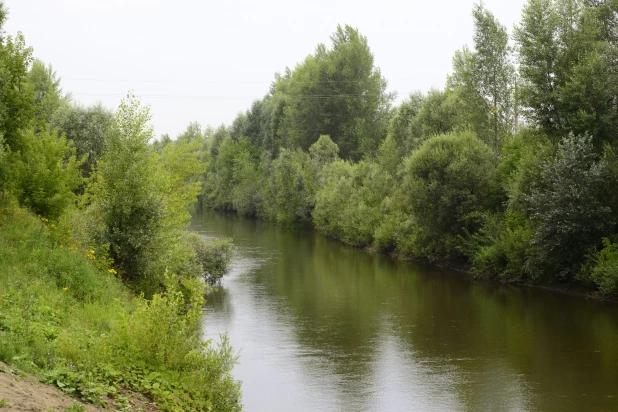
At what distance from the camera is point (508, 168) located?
39.4 meters

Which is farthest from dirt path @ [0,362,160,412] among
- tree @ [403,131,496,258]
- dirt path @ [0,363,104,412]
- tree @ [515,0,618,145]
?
tree @ [403,131,496,258]

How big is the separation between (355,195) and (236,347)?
115 feet

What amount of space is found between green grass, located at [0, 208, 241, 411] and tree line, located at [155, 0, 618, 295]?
21.7m

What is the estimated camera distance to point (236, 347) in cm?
2303

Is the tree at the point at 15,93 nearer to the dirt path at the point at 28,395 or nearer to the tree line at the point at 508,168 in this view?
the dirt path at the point at 28,395

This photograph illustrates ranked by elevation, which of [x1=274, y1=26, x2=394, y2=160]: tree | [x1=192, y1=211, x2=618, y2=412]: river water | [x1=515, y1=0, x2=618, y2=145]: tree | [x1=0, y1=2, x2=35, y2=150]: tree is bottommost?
[x1=192, y1=211, x2=618, y2=412]: river water

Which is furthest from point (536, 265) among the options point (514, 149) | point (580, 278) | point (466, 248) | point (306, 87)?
point (306, 87)

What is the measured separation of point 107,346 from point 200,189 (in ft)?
93.8

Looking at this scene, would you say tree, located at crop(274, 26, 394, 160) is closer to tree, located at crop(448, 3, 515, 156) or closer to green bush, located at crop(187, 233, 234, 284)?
tree, located at crop(448, 3, 515, 156)

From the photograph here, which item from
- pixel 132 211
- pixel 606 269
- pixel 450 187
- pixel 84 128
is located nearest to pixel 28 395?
pixel 132 211

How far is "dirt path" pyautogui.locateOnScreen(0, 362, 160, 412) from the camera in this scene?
25.4 ft

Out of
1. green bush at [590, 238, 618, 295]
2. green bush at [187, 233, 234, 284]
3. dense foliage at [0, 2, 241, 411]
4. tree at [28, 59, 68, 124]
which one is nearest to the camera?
dense foliage at [0, 2, 241, 411]

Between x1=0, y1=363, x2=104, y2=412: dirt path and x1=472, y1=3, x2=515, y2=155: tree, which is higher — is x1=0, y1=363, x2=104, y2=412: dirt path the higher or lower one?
the lower one

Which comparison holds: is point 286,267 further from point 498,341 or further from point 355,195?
point 498,341
